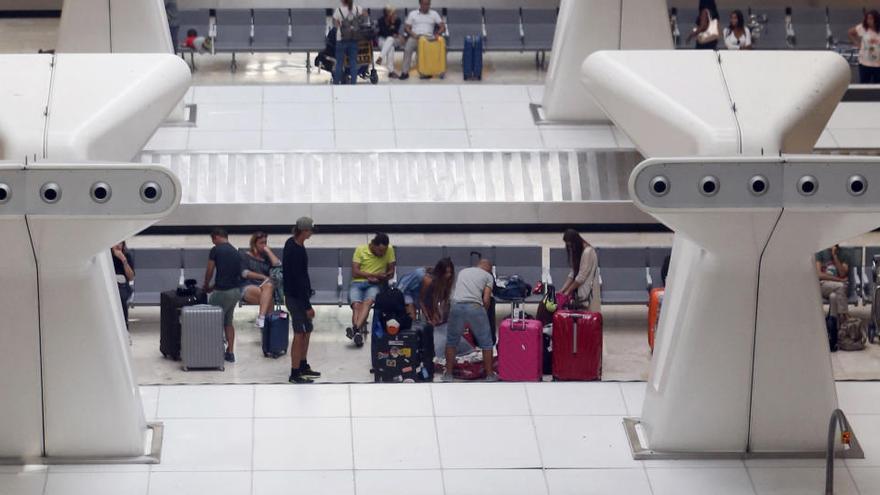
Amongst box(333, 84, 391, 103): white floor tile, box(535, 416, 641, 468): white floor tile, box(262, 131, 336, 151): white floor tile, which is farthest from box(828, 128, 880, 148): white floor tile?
box(535, 416, 641, 468): white floor tile

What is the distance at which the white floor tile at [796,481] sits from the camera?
15516mm

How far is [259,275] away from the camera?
19.9 metres

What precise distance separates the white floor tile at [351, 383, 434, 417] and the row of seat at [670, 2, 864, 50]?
12.5 meters

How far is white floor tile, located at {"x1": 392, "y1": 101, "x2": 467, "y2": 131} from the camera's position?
77.6 feet

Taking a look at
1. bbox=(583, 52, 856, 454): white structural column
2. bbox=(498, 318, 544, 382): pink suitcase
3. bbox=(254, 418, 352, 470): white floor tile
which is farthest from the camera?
bbox=(498, 318, 544, 382): pink suitcase

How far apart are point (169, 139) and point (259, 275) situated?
149 inches

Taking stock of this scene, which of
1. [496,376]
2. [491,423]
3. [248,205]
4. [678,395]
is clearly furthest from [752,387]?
[248,205]

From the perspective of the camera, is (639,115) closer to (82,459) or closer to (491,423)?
(491,423)

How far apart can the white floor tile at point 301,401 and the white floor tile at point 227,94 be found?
799cm

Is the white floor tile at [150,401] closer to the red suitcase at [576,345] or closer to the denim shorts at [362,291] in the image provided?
the denim shorts at [362,291]

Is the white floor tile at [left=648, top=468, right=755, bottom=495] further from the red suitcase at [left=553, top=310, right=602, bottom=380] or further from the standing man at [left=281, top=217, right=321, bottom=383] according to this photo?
the standing man at [left=281, top=217, right=321, bottom=383]

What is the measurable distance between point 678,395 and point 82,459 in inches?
178

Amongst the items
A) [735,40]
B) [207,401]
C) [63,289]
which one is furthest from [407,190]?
[63,289]

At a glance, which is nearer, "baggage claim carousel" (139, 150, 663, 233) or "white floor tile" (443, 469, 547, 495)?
"white floor tile" (443, 469, 547, 495)
